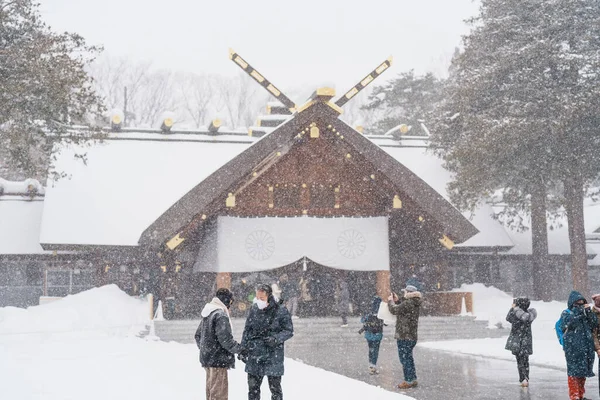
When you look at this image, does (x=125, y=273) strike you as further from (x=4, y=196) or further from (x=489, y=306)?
(x=489, y=306)

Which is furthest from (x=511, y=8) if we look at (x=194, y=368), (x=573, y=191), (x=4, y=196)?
(x=4, y=196)

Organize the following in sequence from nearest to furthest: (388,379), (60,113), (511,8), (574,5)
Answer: (388,379) < (60,113) < (574,5) < (511,8)

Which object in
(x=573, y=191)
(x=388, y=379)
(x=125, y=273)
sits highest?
(x=573, y=191)

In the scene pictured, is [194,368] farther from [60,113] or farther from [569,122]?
[569,122]

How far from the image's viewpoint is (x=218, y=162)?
27922mm

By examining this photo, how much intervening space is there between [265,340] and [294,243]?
43.5 ft

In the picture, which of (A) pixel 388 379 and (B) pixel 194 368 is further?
(B) pixel 194 368

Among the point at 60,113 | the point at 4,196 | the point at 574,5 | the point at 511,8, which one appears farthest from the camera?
the point at 4,196

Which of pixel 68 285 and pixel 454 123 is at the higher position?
pixel 454 123

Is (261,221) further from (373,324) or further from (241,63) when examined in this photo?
(373,324)

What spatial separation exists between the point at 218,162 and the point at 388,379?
18.4 meters

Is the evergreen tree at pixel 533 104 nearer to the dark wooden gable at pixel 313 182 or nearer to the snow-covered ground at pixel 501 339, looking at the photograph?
the snow-covered ground at pixel 501 339

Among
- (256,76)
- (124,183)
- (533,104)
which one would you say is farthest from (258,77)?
(533,104)

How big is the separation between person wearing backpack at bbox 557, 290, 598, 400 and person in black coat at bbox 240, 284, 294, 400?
130 inches
